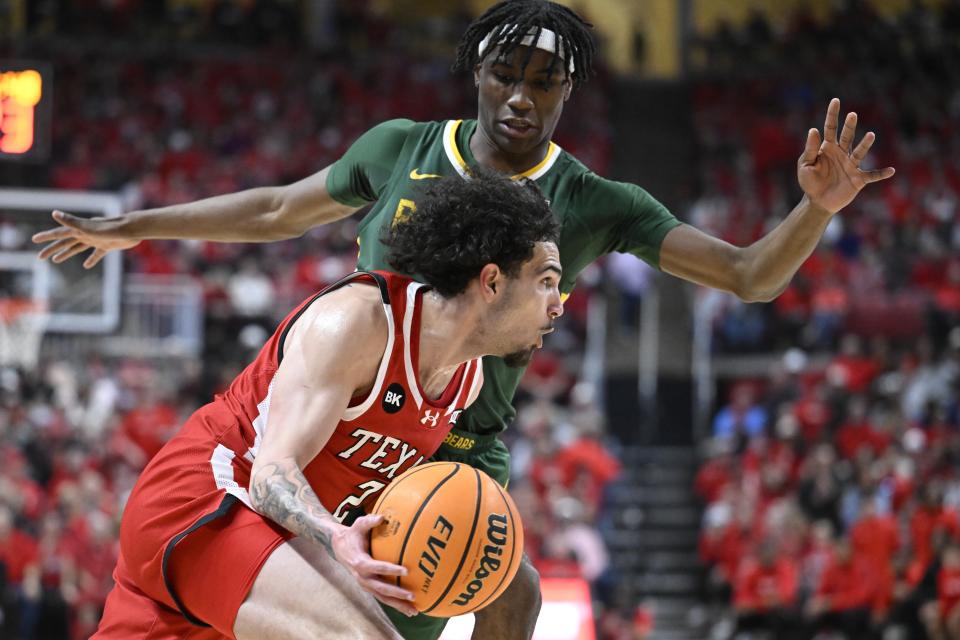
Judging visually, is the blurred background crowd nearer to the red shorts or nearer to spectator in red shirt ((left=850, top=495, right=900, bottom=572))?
spectator in red shirt ((left=850, top=495, right=900, bottom=572))

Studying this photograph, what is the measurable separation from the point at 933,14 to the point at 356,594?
19718mm

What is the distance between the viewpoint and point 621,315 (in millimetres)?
15594

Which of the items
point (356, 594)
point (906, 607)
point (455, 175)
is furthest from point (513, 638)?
point (906, 607)

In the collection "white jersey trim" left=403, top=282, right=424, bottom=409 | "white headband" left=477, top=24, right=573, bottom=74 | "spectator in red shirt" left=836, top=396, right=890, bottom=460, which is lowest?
"spectator in red shirt" left=836, top=396, right=890, bottom=460

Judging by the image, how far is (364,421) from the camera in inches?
141

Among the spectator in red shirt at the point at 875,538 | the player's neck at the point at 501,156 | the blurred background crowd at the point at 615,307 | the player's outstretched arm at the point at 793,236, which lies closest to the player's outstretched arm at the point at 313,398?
the player's neck at the point at 501,156

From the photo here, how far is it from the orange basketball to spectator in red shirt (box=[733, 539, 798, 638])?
7.79 m

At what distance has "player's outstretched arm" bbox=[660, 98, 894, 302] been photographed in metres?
3.98

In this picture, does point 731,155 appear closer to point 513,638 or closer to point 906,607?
point 906,607

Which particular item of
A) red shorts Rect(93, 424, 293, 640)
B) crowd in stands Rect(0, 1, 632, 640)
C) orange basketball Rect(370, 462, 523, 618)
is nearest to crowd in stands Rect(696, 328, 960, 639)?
crowd in stands Rect(0, 1, 632, 640)

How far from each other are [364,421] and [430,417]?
20 cm

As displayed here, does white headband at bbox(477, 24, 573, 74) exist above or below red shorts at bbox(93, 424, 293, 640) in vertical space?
above

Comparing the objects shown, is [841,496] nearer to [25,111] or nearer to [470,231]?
[25,111]

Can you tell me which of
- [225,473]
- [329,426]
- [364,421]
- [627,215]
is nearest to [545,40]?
[627,215]
